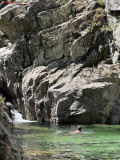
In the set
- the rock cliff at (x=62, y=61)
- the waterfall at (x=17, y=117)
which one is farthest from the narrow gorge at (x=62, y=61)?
the waterfall at (x=17, y=117)

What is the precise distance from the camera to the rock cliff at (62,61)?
2081 cm

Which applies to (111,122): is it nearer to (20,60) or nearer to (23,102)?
(23,102)

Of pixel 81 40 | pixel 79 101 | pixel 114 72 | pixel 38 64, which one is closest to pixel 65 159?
pixel 79 101

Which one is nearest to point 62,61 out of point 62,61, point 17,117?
point 62,61

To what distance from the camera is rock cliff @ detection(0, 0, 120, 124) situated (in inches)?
819

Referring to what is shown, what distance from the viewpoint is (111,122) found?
20.4 m

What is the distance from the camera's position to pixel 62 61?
87.5 ft

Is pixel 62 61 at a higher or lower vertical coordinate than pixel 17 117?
higher

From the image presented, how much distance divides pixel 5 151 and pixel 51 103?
17690 mm

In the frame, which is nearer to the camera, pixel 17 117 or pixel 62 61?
pixel 62 61

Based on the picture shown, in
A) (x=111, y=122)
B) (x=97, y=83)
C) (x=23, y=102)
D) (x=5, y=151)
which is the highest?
(x=5, y=151)

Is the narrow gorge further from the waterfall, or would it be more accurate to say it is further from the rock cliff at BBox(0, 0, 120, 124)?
the waterfall

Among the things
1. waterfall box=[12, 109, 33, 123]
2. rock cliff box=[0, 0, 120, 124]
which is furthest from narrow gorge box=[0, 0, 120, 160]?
waterfall box=[12, 109, 33, 123]

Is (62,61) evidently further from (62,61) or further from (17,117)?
(17,117)
